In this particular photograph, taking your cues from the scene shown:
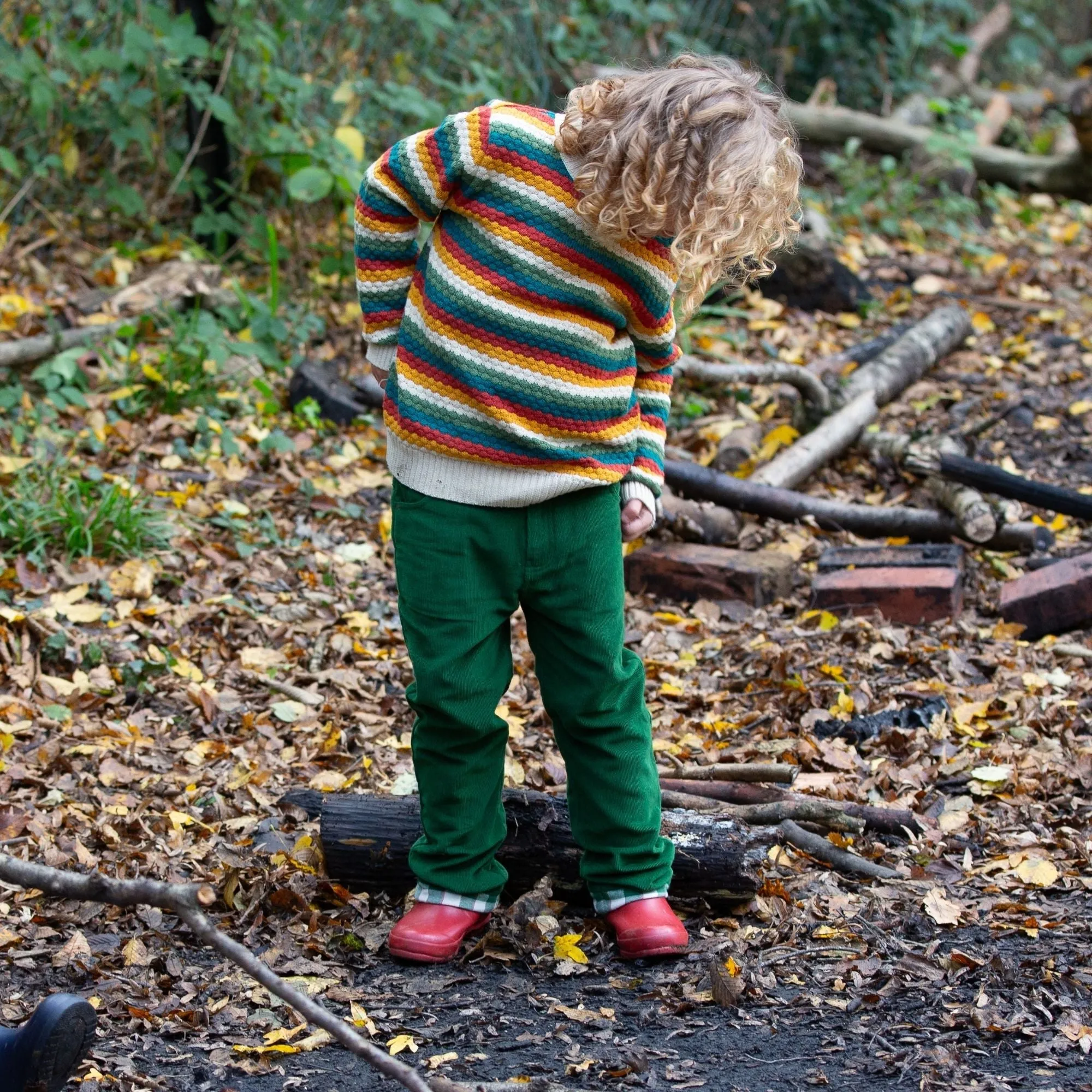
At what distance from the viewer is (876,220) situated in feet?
26.5

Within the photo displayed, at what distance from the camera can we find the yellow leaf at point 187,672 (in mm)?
3594

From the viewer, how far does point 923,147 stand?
886 cm

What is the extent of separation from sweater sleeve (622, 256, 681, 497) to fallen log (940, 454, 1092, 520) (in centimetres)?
220

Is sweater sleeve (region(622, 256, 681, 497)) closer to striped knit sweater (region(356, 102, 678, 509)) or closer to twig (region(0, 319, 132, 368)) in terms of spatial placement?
striped knit sweater (region(356, 102, 678, 509))

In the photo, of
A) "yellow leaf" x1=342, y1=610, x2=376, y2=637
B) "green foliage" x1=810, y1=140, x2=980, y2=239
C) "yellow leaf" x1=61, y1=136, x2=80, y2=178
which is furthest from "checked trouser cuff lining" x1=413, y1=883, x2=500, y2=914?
"green foliage" x1=810, y1=140, x2=980, y2=239

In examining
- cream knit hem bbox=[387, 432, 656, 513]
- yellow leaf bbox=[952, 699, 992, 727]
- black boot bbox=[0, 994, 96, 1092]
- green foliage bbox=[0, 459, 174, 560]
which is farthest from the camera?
green foliage bbox=[0, 459, 174, 560]

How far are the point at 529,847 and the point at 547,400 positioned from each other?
1.00 metres

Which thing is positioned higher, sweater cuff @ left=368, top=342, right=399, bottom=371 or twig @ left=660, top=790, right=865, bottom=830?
sweater cuff @ left=368, top=342, right=399, bottom=371

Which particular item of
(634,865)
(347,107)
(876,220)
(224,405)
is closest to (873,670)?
(634,865)

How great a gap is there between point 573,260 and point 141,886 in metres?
1.28

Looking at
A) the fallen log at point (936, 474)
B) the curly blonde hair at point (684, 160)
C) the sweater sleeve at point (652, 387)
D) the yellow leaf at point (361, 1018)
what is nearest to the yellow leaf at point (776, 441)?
the fallen log at point (936, 474)

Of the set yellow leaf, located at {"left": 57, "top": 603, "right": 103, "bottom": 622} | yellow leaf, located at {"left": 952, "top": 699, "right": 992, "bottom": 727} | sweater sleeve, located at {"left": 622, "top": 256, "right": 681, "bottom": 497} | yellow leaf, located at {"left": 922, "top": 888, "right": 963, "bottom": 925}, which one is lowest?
yellow leaf, located at {"left": 922, "top": 888, "right": 963, "bottom": 925}

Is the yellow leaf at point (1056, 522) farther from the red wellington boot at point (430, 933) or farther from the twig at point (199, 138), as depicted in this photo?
the twig at point (199, 138)

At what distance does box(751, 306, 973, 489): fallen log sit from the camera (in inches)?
193
